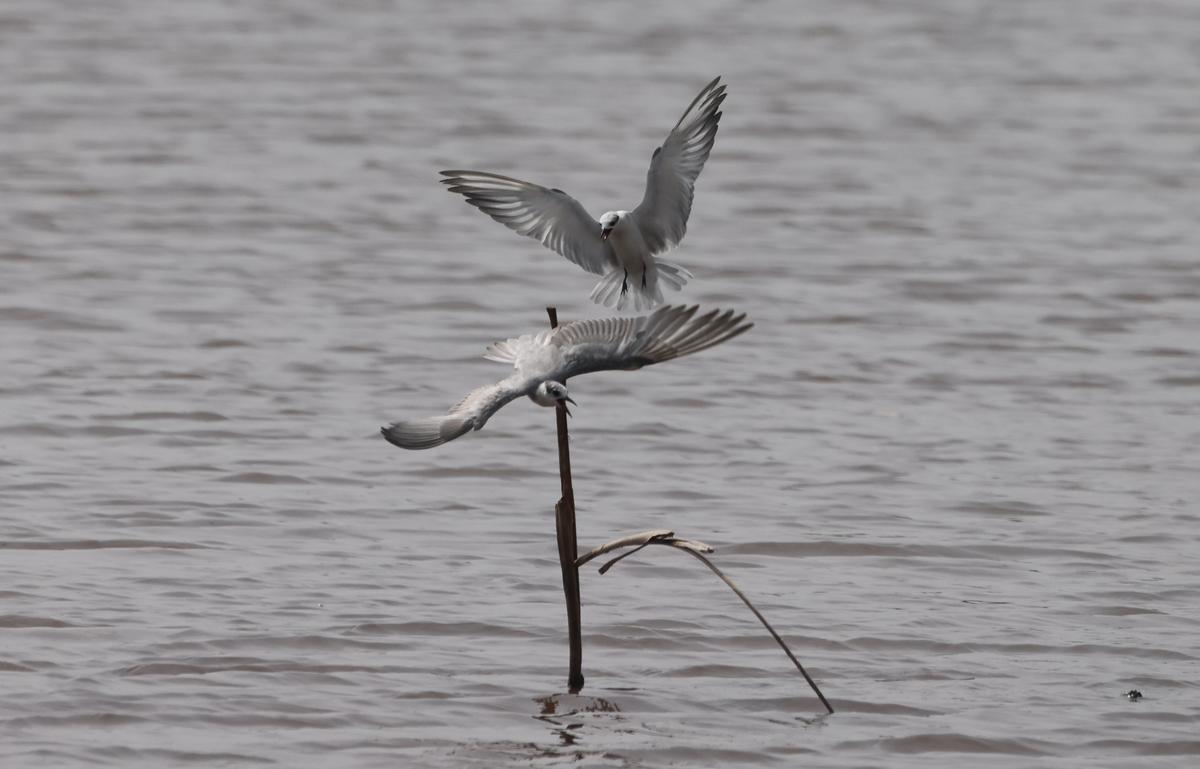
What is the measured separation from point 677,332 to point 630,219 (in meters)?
1.51

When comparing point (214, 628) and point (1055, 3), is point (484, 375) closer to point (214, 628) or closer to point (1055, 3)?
point (214, 628)

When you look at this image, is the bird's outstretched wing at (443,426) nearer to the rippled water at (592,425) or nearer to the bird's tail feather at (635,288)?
the rippled water at (592,425)

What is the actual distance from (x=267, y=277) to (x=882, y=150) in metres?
6.42

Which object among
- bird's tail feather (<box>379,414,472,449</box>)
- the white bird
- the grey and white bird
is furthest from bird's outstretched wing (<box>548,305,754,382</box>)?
the white bird

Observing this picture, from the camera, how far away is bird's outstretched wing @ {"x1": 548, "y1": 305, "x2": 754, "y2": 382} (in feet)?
17.4

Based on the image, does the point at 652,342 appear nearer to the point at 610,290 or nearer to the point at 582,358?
the point at 582,358

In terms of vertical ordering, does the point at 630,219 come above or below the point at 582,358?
above

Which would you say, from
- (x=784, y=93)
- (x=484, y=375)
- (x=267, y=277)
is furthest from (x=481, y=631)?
(x=784, y=93)

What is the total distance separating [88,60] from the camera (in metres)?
21.0

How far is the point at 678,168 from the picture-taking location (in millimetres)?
6809

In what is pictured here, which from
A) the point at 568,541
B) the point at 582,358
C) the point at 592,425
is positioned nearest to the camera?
the point at 582,358

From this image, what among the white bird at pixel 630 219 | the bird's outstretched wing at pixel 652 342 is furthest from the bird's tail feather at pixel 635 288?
the bird's outstretched wing at pixel 652 342

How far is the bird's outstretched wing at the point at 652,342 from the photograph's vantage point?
209 inches

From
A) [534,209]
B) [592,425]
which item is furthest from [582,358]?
[592,425]
